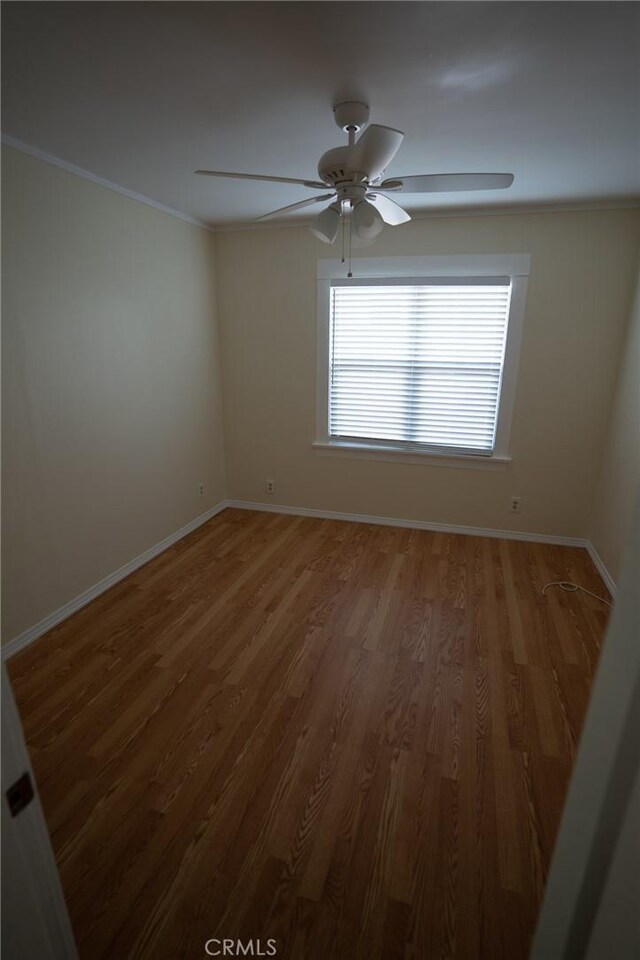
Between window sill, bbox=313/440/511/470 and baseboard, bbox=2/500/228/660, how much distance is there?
1378 mm

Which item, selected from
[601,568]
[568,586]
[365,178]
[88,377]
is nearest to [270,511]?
[88,377]

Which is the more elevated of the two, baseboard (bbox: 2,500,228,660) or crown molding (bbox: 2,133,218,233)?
crown molding (bbox: 2,133,218,233)

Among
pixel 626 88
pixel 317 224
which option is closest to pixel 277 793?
pixel 317 224

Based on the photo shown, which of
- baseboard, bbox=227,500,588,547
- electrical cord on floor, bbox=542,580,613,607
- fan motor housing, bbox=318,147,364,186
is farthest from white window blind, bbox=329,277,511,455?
fan motor housing, bbox=318,147,364,186

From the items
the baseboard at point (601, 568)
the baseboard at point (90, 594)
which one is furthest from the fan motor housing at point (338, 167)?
the baseboard at point (601, 568)

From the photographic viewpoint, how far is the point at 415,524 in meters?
3.97

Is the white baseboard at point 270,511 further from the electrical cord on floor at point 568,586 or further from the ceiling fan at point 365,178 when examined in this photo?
the ceiling fan at point 365,178

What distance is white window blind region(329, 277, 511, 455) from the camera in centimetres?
340

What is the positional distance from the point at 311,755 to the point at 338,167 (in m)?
2.36

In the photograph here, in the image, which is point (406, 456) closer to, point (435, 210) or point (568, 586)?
point (568, 586)

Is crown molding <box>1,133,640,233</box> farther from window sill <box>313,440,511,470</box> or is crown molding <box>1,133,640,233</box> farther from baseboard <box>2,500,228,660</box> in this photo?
baseboard <box>2,500,228,660</box>

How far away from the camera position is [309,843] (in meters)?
1.46

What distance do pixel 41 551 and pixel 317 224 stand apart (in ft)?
7.52

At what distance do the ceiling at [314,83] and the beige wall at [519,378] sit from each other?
2.35 ft
